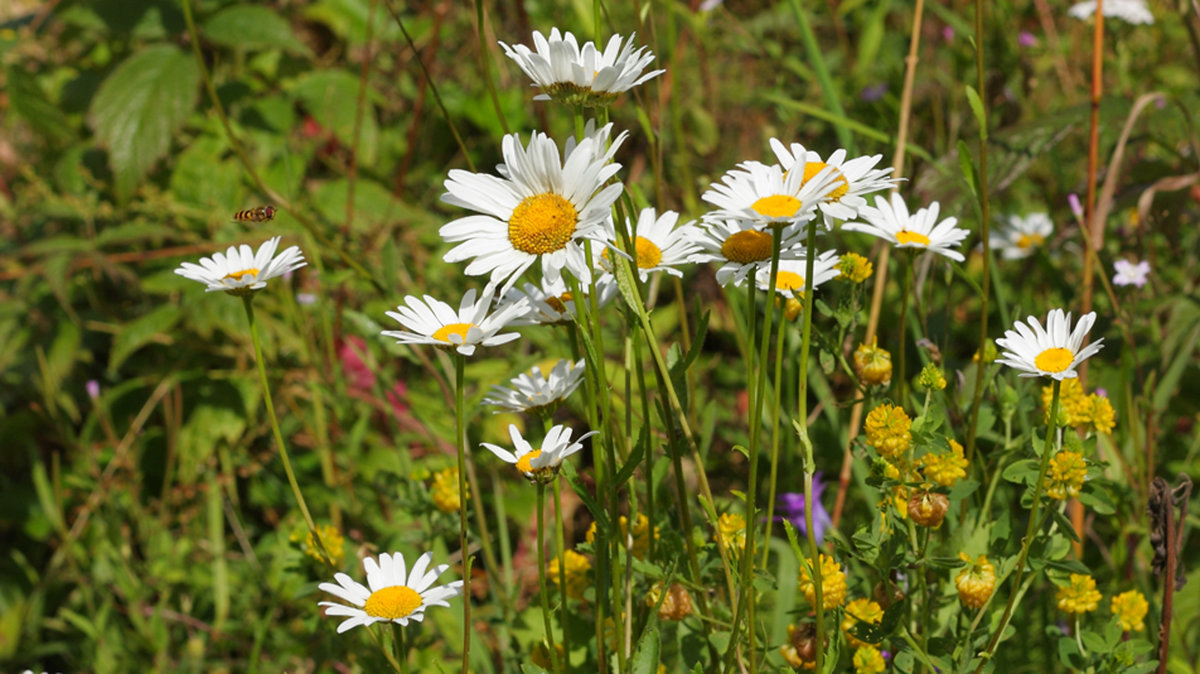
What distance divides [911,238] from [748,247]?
0.24 m

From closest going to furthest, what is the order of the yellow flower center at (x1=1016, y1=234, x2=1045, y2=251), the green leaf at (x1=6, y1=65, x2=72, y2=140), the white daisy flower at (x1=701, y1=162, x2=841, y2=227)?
1. the white daisy flower at (x1=701, y1=162, x2=841, y2=227)
2. the yellow flower center at (x1=1016, y1=234, x2=1045, y2=251)
3. the green leaf at (x1=6, y1=65, x2=72, y2=140)

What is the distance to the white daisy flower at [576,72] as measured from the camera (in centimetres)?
82

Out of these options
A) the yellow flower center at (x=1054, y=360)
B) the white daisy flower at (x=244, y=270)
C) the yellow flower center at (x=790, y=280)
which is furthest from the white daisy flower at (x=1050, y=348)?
the white daisy flower at (x=244, y=270)

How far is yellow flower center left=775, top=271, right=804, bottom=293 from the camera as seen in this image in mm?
1030

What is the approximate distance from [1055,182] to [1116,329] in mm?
715

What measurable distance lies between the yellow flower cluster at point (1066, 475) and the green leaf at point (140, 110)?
180 centimetres

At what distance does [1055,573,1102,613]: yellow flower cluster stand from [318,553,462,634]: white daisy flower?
2.08 feet

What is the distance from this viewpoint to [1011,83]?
8.59 feet

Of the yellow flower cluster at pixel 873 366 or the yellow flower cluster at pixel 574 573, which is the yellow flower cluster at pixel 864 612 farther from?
the yellow flower cluster at pixel 574 573

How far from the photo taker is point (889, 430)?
0.92m

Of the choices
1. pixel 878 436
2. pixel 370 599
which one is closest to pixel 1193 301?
pixel 878 436

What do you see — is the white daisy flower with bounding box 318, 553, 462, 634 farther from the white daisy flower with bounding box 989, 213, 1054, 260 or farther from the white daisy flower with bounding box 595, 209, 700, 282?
the white daisy flower with bounding box 989, 213, 1054, 260

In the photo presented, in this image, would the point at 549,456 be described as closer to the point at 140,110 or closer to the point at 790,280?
the point at 790,280

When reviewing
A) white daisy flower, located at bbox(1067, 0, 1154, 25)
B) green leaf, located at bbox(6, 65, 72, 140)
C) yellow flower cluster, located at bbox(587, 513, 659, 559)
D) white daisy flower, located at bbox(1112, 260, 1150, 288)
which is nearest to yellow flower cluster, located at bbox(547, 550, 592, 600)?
yellow flower cluster, located at bbox(587, 513, 659, 559)
